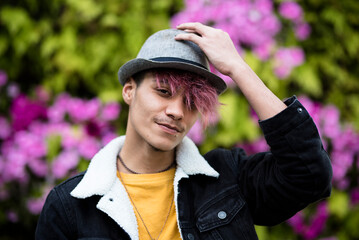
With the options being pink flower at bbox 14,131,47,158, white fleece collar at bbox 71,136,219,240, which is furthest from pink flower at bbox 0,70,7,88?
white fleece collar at bbox 71,136,219,240

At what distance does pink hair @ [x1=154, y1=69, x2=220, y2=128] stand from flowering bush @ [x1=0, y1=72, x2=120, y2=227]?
1.78 m

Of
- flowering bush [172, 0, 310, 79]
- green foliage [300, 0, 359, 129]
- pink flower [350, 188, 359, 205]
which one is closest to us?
flowering bush [172, 0, 310, 79]

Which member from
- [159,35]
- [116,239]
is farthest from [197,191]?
[159,35]

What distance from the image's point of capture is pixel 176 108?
5.94ft

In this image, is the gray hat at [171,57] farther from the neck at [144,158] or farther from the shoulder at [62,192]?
the shoulder at [62,192]

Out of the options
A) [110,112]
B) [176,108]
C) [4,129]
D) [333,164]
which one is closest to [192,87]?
[176,108]

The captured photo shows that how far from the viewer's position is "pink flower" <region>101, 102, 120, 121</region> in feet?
11.6

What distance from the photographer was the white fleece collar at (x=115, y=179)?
1.75 meters

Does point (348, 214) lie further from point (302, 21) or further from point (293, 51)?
point (302, 21)

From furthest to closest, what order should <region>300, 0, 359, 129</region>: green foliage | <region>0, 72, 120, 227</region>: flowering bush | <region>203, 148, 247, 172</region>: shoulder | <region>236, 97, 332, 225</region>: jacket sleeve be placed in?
<region>300, 0, 359, 129</region>: green foliage
<region>0, 72, 120, 227</region>: flowering bush
<region>203, 148, 247, 172</region>: shoulder
<region>236, 97, 332, 225</region>: jacket sleeve

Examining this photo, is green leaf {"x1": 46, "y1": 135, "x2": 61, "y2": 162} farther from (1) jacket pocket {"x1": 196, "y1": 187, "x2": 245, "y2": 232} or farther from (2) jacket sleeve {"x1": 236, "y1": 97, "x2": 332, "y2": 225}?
(2) jacket sleeve {"x1": 236, "y1": 97, "x2": 332, "y2": 225}

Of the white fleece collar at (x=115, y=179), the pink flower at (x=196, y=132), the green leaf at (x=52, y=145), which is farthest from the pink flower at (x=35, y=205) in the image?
the white fleece collar at (x=115, y=179)

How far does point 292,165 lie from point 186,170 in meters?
0.55

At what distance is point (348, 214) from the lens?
389cm
